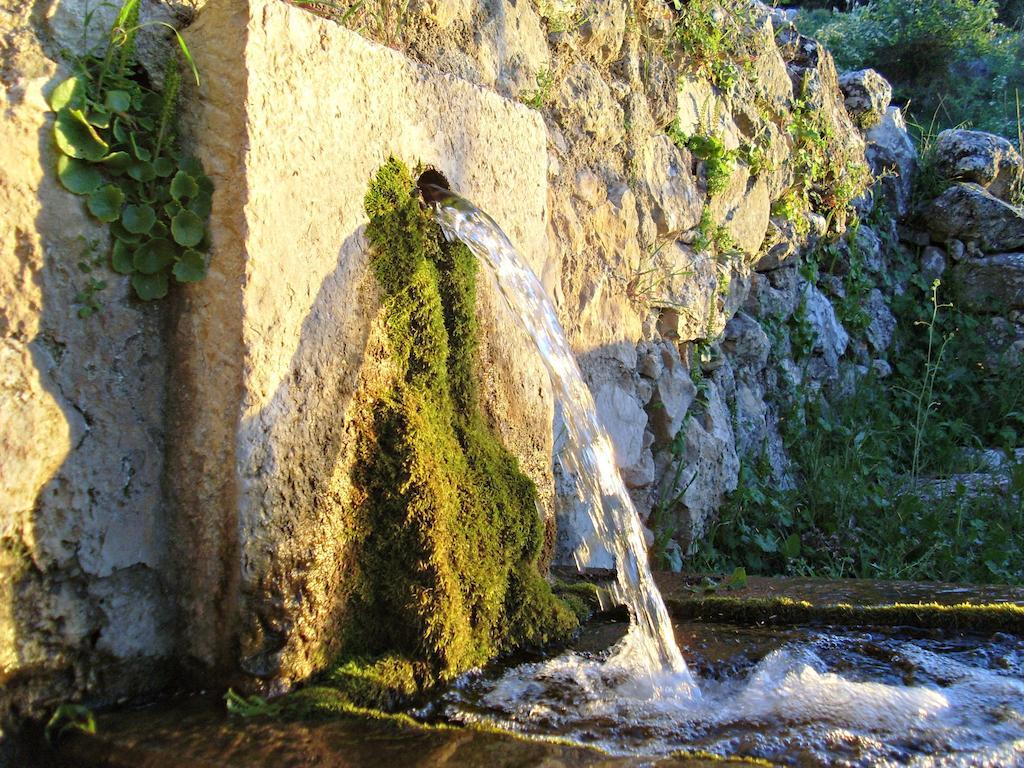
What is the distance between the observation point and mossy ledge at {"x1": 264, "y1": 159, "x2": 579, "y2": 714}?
161 cm

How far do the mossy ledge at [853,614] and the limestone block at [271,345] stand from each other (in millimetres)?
1041

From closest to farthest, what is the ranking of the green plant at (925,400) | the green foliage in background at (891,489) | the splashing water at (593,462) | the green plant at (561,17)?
1. the splashing water at (593,462)
2. the green plant at (561,17)
3. the green foliage in background at (891,489)
4. the green plant at (925,400)

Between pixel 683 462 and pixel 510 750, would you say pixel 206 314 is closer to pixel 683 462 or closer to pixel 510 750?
pixel 510 750

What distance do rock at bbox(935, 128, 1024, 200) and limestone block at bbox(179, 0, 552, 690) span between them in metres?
5.39

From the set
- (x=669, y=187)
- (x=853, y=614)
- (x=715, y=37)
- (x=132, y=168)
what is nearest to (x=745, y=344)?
(x=669, y=187)

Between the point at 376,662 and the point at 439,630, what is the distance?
0.13 metres

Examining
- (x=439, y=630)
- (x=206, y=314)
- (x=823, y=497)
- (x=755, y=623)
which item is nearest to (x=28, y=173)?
(x=206, y=314)

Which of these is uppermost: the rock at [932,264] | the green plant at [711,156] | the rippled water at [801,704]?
the rock at [932,264]

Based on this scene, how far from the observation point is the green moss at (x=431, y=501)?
63.9 inches

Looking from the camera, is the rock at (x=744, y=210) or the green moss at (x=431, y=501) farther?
the rock at (x=744, y=210)

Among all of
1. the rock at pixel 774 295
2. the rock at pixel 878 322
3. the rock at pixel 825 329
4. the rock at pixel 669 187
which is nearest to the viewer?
the rock at pixel 669 187

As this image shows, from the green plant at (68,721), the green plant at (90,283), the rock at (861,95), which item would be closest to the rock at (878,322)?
the rock at (861,95)

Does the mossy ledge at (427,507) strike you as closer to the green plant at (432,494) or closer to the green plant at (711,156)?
the green plant at (432,494)

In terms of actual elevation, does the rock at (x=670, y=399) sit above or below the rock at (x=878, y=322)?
below
